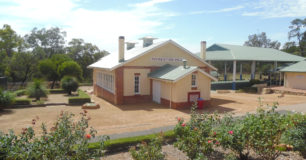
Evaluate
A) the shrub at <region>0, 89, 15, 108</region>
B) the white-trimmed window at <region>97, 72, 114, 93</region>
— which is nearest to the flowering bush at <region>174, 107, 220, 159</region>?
the white-trimmed window at <region>97, 72, 114, 93</region>

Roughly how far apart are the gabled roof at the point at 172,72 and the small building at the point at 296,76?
Answer: 589 inches

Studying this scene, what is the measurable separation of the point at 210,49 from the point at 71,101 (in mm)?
23881

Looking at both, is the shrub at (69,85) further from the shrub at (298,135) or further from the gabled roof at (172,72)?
the shrub at (298,135)

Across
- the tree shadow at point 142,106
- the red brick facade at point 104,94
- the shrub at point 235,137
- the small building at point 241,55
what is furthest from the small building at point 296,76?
the shrub at point 235,137

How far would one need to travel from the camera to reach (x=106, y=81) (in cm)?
2170

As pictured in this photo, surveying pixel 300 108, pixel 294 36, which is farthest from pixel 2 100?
pixel 294 36

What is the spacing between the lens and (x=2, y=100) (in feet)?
50.6

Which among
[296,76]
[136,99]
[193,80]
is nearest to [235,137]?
[193,80]

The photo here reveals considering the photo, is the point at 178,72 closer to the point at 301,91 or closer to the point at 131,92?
the point at 131,92

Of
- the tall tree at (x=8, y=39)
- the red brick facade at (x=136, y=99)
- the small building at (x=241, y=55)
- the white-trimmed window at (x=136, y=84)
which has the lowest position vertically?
the red brick facade at (x=136, y=99)

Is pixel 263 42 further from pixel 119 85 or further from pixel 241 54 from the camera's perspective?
pixel 119 85

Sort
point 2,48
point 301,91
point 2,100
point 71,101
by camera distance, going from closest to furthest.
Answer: point 2,100 < point 71,101 < point 301,91 < point 2,48

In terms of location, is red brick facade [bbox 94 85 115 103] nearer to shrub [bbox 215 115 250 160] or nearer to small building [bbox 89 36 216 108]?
small building [bbox 89 36 216 108]

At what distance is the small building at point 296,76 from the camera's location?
998 inches
